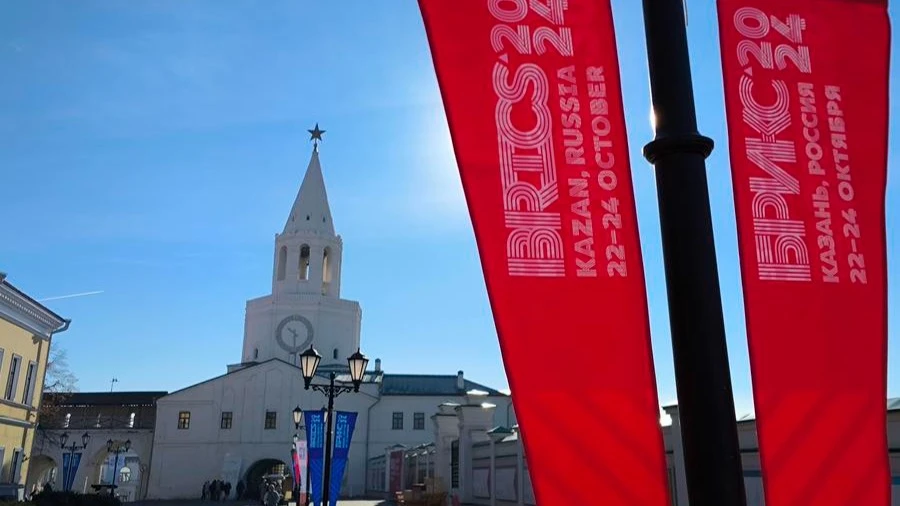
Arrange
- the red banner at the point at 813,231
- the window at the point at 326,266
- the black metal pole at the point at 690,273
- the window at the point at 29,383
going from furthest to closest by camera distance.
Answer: the window at the point at 326,266
the window at the point at 29,383
the red banner at the point at 813,231
the black metal pole at the point at 690,273

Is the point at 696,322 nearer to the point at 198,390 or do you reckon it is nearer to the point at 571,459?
the point at 571,459

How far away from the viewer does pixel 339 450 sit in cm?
1750

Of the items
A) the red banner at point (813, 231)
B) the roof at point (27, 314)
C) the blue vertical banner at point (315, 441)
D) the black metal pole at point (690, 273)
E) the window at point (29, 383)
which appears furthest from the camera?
the window at point (29, 383)

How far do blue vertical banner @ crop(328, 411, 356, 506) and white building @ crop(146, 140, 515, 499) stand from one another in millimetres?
34256

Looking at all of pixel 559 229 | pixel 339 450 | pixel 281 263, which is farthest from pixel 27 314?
pixel 281 263

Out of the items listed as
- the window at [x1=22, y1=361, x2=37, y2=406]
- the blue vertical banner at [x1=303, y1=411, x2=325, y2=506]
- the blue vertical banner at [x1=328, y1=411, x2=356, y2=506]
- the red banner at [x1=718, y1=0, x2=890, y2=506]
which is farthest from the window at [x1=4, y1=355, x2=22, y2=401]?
the red banner at [x1=718, y1=0, x2=890, y2=506]

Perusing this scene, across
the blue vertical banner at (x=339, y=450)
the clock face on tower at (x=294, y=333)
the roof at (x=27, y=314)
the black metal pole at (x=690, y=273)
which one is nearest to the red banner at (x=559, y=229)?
the black metal pole at (x=690, y=273)

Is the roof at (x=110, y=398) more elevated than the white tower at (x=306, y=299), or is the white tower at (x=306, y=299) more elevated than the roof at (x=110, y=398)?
the white tower at (x=306, y=299)

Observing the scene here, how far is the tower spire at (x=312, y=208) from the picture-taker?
6400cm

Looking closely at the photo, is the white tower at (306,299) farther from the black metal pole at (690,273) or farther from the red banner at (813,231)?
the black metal pole at (690,273)

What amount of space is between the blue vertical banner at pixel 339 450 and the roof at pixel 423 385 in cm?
4303

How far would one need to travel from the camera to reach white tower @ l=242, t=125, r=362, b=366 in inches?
2467

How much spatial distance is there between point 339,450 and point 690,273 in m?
15.2

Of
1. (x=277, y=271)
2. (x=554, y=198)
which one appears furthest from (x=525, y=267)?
(x=277, y=271)
